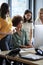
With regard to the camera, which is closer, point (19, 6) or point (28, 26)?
point (28, 26)

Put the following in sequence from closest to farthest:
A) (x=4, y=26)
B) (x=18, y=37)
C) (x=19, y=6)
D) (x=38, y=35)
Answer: (x=38, y=35) → (x=18, y=37) → (x=4, y=26) → (x=19, y=6)

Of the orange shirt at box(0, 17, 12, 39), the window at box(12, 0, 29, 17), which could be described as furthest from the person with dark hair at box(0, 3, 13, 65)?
the window at box(12, 0, 29, 17)

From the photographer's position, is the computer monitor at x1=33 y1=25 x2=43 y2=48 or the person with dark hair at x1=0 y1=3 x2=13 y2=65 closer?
the computer monitor at x1=33 y1=25 x2=43 y2=48

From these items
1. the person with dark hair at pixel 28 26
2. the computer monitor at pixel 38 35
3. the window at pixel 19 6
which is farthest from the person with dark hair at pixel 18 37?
the window at pixel 19 6

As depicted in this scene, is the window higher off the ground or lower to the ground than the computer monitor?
higher

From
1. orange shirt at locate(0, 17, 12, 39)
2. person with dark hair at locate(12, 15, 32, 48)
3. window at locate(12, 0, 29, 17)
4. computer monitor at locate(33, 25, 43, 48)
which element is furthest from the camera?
window at locate(12, 0, 29, 17)

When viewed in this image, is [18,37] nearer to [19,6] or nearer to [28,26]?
[28,26]

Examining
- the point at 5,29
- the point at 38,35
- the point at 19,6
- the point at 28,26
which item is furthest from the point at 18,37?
the point at 19,6

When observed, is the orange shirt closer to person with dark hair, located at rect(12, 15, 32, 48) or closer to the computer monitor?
person with dark hair, located at rect(12, 15, 32, 48)

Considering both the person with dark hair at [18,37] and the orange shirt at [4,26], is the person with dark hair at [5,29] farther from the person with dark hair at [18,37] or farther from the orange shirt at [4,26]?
the person with dark hair at [18,37]

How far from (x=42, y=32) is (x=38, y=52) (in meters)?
0.27

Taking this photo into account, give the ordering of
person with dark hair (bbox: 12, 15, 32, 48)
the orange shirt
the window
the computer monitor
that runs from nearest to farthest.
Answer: the computer monitor
person with dark hair (bbox: 12, 15, 32, 48)
the orange shirt
the window

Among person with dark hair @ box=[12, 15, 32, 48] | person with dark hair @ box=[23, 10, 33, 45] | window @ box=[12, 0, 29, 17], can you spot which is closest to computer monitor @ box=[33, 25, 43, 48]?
person with dark hair @ box=[12, 15, 32, 48]

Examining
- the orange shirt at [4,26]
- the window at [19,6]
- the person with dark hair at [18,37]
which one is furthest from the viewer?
the window at [19,6]
